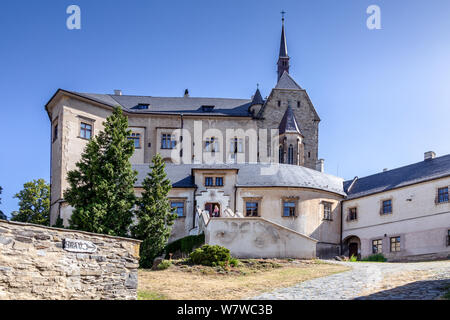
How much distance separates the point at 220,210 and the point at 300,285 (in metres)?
19.9

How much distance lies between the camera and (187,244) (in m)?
33.6

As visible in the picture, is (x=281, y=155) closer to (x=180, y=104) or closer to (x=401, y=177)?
(x=180, y=104)

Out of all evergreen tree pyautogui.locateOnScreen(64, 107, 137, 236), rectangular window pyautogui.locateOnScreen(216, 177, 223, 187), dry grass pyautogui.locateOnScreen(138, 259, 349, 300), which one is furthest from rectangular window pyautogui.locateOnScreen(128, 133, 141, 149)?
dry grass pyautogui.locateOnScreen(138, 259, 349, 300)

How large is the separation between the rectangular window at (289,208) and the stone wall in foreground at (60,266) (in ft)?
80.7

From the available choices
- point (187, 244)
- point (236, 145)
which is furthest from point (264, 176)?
point (236, 145)

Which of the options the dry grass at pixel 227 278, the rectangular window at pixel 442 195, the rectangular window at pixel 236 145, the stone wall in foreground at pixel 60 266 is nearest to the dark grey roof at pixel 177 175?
the dry grass at pixel 227 278

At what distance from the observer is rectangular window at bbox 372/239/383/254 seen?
4047 cm

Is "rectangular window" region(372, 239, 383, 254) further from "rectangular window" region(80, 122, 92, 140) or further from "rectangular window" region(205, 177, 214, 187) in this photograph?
"rectangular window" region(80, 122, 92, 140)

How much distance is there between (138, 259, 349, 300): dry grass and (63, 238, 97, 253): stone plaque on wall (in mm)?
3155

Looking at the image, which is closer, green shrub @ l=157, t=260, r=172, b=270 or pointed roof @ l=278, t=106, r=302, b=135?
green shrub @ l=157, t=260, r=172, b=270

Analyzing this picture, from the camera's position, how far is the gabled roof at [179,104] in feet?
194

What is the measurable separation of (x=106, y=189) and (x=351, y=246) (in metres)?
21.1

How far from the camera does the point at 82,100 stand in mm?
51719
